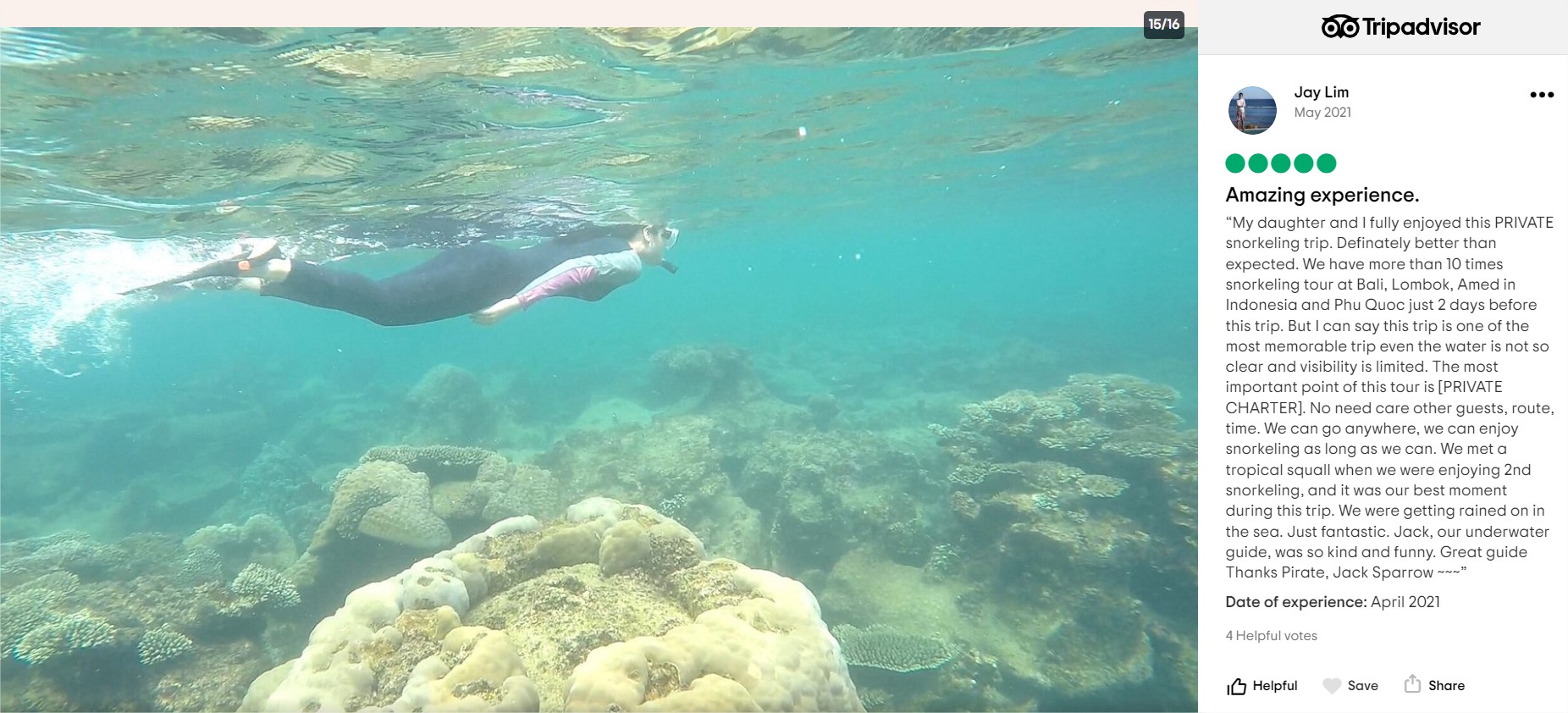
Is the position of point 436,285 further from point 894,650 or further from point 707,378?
point 707,378

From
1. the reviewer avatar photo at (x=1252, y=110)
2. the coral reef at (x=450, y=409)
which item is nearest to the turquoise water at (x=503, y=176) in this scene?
the coral reef at (x=450, y=409)

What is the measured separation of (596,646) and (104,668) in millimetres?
6759

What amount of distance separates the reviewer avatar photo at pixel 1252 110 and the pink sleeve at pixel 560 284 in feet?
21.3

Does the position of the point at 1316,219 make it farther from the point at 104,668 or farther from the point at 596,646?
the point at 104,668

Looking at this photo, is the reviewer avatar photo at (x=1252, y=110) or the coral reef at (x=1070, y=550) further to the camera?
the coral reef at (x=1070, y=550)

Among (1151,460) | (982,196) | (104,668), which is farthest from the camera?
(982,196)

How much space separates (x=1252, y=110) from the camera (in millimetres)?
4785

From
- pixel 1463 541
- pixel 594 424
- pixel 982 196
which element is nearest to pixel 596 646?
pixel 1463 541

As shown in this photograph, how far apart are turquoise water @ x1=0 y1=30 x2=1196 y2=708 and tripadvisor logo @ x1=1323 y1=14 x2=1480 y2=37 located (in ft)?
23.4

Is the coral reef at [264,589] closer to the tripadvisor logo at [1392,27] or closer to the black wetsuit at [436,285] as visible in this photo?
the black wetsuit at [436,285]

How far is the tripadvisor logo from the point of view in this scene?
14.7 feet

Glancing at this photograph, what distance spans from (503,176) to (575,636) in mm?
13057

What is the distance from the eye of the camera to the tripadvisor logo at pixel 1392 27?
4.49 meters

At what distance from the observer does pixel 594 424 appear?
18.8 m
